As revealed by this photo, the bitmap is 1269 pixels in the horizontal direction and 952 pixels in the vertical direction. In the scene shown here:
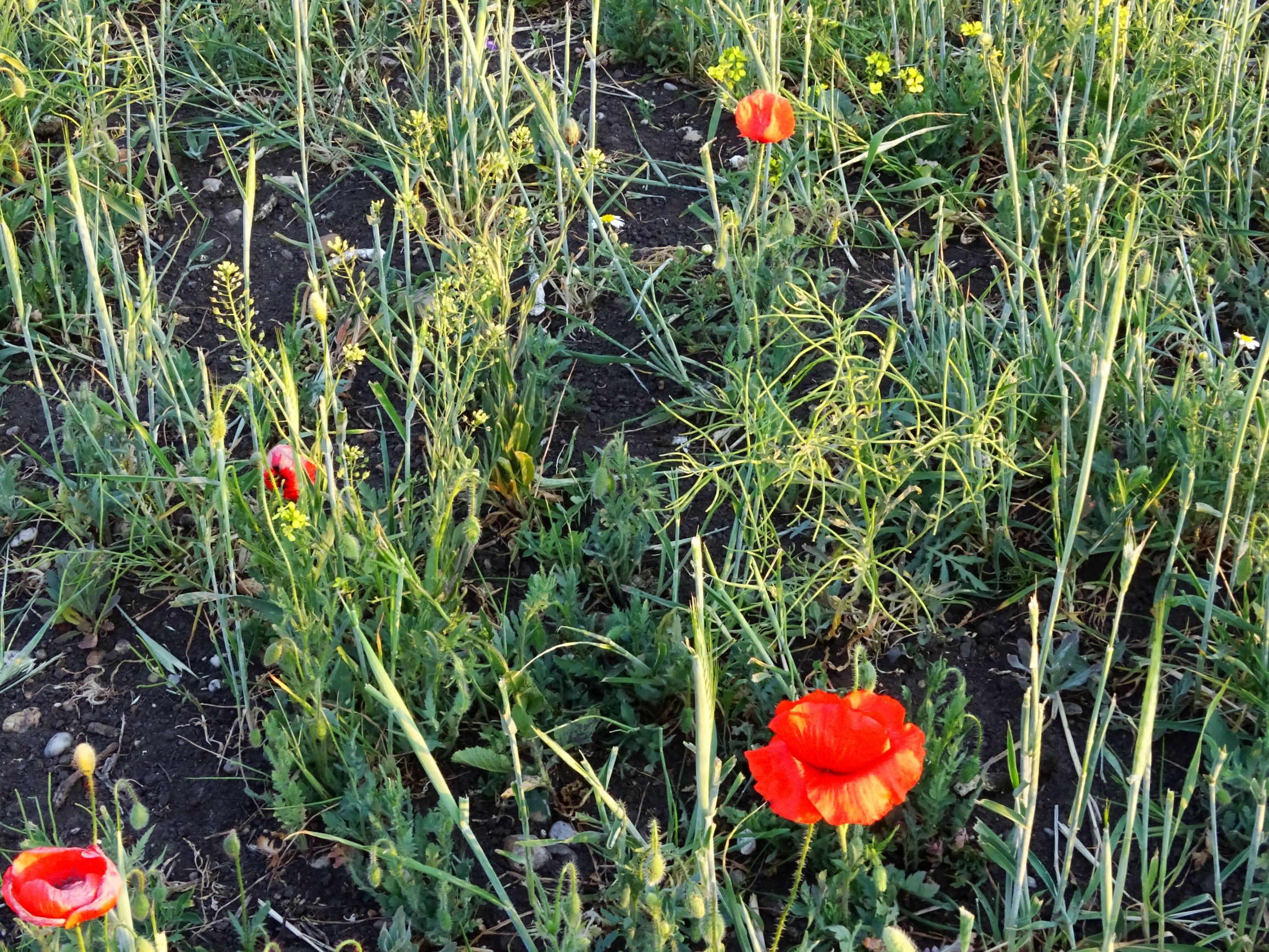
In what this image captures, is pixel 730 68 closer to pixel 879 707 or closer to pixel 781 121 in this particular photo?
pixel 781 121

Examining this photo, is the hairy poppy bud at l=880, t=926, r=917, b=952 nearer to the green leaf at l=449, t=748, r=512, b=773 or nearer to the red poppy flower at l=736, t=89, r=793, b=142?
the green leaf at l=449, t=748, r=512, b=773

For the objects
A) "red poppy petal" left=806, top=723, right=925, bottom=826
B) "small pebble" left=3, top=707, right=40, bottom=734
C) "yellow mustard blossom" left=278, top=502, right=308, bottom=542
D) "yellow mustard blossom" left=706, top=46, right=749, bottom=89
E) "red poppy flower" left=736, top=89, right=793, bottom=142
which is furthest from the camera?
"yellow mustard blossom" left=706, top=46, right=749, bottom=89

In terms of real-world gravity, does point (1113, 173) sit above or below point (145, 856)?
above

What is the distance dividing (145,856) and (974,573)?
1.30 metres

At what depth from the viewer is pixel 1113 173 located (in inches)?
97.7

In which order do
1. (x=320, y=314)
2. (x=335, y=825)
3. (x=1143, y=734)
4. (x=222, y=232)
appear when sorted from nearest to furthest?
(x=1143, y=734) < (x=320, y=314) < (x=335, y=825) < (x=222, y=232)

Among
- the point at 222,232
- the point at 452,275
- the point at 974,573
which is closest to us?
the point at 974,573

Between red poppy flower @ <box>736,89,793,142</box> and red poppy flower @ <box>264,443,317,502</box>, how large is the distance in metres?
0.92

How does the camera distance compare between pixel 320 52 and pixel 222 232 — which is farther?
pixel 320 52

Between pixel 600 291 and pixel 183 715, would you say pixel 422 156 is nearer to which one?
pixel 600 291

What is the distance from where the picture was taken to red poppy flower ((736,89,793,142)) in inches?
83.7

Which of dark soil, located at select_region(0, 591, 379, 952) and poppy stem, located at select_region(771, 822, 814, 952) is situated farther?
dark soil, located at select_region(0, 591, 379, 952)

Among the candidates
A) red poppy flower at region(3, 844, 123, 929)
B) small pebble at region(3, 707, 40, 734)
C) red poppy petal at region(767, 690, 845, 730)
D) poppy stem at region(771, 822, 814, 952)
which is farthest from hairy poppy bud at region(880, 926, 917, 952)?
small pebble at region(3, 707, 40, 734)

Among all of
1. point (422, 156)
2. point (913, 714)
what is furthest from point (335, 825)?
point (422, 156)
